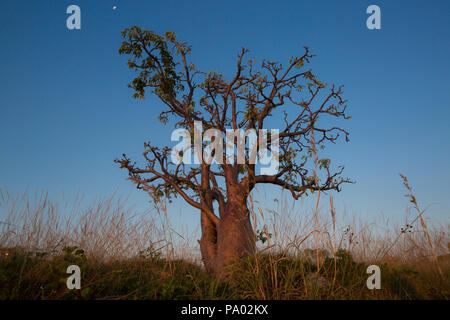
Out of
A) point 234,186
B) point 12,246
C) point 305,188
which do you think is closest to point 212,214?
point 234,186

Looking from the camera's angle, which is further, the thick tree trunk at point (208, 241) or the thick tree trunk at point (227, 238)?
the thick tree trunk at point (208, 241)

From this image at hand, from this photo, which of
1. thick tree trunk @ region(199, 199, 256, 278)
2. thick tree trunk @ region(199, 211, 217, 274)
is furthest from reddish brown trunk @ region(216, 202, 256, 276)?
thick tree trunk @ region(199, 211, 217, 274)

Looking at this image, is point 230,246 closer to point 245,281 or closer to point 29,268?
point 245,281

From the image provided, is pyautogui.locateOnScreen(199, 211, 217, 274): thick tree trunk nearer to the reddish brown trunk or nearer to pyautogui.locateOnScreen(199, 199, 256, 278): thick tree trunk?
pyautogui.locateOnScreen(199, 199, 256, 278): thick tree trunk

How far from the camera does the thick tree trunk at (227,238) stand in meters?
7.68

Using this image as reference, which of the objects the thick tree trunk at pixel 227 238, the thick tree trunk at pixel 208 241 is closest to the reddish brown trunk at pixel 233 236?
the thick tree trunk at pixel 227 238

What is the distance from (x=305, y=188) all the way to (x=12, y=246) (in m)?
6.76

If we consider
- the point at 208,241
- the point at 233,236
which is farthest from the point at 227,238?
the point at 208,241

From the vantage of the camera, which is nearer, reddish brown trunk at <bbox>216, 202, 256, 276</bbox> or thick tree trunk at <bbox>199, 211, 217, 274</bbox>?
reddish brown trunk at <bbox>216, 202, 256, 276</bbox>

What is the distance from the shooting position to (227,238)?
314 inches

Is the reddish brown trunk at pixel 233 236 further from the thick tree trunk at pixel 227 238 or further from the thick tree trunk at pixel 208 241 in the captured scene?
the thick tree trunk at pixel 208 241

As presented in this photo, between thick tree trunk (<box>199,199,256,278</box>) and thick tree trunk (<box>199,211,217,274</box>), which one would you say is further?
thick tree trunk (<box>199,211,217,274</box>)

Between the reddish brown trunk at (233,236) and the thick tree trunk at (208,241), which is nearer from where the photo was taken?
the reddish brown trunk at (233,236)

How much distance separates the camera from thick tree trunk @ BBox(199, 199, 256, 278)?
7.68 m
